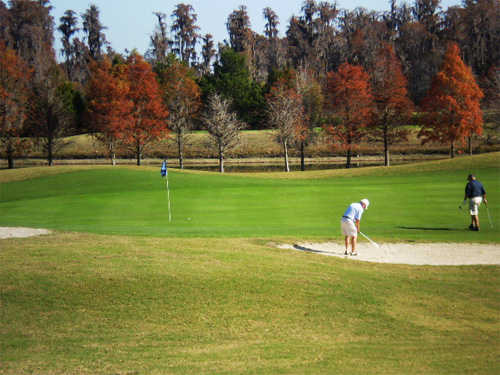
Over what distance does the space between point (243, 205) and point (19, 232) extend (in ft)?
36.1

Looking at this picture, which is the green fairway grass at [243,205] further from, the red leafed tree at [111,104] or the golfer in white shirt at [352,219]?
the red leafed tree at [111,104]

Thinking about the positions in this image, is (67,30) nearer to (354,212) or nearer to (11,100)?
(11,100)

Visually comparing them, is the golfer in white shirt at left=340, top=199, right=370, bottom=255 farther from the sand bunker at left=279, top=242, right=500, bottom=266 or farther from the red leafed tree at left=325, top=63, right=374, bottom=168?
the red leafed tree at left=325, top=63, right=374, bottom=168

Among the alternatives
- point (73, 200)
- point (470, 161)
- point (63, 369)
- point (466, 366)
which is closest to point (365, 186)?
point (470, 161)

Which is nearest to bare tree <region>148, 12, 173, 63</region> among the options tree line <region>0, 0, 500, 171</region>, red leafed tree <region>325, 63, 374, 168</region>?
tree line <region>0, 0, 500, 171</region>

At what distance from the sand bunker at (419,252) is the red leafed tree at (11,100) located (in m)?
51.9

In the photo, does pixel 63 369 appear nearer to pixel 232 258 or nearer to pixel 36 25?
pixel 232 258

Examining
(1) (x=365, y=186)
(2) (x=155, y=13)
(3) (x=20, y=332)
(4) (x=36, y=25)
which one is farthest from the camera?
(4) (x=36, y=25)

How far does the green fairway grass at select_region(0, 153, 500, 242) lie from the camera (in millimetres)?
20375

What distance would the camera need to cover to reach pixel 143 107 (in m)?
58.5

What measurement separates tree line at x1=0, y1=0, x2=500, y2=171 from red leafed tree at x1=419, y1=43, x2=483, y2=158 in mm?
114

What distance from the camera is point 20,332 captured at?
9.13 metres

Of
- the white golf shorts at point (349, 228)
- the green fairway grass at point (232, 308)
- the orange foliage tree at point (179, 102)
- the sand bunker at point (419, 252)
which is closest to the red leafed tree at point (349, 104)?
the orange foliage tree at point (179, 102)

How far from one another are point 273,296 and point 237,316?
1.16 metres
